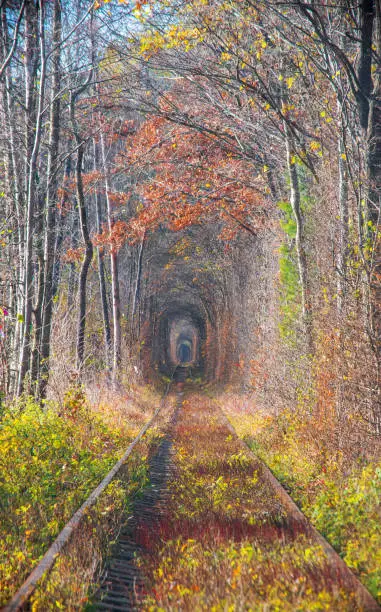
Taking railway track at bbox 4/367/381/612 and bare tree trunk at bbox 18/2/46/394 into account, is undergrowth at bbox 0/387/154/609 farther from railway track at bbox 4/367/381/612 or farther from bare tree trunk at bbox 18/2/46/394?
bare tree trunk at bbox 18/2/46/394

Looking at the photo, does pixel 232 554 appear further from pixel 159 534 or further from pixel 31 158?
pixel 31 158

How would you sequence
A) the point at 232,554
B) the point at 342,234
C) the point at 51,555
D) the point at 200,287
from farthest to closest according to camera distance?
the point at 200,287, the point at 342,234, the point at 232,554, the point at 51,555

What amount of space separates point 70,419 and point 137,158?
10126mm

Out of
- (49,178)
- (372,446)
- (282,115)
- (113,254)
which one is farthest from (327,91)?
(113,254)

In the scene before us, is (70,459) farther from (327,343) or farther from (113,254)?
(113,254)

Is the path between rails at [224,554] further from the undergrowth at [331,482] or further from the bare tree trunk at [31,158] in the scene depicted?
the bare tree trunk at [31,158]

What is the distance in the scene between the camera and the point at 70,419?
1124 centimetres

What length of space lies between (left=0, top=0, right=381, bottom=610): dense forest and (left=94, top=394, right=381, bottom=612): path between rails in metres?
0.18

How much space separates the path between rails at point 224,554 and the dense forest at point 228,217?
18cm

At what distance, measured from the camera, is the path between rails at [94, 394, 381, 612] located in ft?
13.0

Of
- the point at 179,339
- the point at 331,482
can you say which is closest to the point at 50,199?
the point at 331,482

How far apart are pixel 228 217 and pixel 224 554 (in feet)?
54.5

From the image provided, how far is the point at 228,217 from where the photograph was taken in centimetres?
2067

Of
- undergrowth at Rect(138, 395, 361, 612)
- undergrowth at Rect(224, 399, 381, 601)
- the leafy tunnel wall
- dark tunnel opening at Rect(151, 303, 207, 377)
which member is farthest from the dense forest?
dark tunnel opening at Rect(151, 303, 207, 377)
